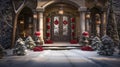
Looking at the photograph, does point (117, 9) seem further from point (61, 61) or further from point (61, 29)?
point (61, 61)

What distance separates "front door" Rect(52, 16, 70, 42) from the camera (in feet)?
111

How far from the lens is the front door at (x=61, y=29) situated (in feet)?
111

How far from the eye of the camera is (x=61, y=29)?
112 ft

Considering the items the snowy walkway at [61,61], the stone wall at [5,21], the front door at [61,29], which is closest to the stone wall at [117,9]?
the front door at [61,29]

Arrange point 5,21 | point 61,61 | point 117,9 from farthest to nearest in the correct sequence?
point 117,9
point 5,21
point 61,61

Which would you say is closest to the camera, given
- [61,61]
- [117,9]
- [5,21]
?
[61,61]

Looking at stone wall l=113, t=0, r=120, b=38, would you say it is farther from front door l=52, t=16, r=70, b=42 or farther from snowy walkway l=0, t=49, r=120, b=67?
snowy walkway l=0, t=49, r=120, b=67

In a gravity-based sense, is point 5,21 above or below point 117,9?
below

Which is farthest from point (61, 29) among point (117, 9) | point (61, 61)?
point (61, 61)

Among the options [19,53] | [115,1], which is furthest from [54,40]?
[19,53]

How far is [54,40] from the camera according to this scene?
34156 millimetres

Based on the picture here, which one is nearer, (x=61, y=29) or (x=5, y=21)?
(x=5, y=21)

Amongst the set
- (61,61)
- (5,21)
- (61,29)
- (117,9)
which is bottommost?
(61,61)

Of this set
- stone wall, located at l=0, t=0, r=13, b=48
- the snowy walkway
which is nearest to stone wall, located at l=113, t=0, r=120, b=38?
stone wall, located at l=0, t=0, r=13, b=48
